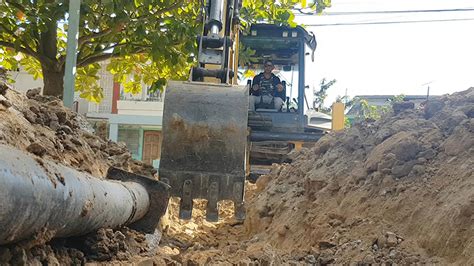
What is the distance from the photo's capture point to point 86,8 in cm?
869

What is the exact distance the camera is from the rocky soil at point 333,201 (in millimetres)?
4069

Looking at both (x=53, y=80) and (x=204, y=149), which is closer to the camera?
(x=204, y=149)

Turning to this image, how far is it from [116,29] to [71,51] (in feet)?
4.70

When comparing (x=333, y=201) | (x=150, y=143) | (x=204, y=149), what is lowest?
(x=150, y=143)

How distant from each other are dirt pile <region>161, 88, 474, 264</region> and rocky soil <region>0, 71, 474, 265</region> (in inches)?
0.5

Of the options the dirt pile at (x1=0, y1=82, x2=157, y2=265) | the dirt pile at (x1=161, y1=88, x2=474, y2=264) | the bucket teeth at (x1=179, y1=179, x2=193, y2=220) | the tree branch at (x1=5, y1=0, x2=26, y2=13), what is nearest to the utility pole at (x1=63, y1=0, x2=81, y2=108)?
the dirt pile at (x1=0, y1=82, x2=157, y2=265)

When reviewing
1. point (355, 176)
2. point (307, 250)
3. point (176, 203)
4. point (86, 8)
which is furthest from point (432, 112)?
point (86, 8)

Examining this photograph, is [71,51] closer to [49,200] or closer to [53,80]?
[53,80]

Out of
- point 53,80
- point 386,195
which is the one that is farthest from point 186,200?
point 53,80

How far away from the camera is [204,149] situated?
16.8ft

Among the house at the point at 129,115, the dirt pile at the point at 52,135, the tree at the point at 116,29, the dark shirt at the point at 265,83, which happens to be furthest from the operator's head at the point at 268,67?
the house at the point at 129,115

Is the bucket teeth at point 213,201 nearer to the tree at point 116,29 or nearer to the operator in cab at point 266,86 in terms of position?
the tree at point 116,29

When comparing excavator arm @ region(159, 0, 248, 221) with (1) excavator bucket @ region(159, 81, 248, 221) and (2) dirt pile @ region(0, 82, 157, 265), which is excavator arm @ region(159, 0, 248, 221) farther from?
(2) dirt pile @ region(0, 82, 157, 265)

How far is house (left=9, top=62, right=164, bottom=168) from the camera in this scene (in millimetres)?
24297
